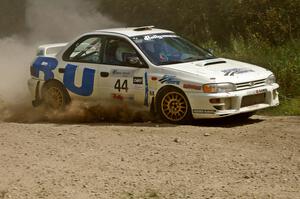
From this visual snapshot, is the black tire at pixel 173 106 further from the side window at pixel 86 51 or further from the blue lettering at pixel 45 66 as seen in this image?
the blue lettering at pixel 45 66

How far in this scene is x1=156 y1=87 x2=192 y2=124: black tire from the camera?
33.4ft

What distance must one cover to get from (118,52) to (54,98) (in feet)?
4.78

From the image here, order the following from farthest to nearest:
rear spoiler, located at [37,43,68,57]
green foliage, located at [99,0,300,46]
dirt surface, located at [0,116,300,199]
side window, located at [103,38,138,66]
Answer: green foliage, located at [99,0,300,46] → rear spoiler, located at [37,43,68,57] → side window, located at [103,38,138,66] → dirt surface, located at [0,116,300,199]

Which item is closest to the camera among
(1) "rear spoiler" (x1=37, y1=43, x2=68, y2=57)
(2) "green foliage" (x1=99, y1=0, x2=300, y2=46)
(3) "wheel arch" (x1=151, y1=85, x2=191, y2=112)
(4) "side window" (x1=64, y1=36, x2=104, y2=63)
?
(3) "wheel arch" (x1=151, y1=85, x2=191, y2=112)

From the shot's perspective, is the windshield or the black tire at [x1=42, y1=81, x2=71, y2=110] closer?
the windshield

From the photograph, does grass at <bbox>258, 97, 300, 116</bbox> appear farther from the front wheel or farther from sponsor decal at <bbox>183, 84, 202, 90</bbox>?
sponsor decal at <bbox>183, 84, 202, 90</bbox>

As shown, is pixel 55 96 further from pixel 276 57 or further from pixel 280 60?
pixel 276 57

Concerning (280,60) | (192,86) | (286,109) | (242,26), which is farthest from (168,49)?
(242,26)

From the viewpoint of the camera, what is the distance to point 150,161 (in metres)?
7.66

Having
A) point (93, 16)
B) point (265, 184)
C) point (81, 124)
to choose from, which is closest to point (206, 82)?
point (81, 124)

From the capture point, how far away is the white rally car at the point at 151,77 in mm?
10008

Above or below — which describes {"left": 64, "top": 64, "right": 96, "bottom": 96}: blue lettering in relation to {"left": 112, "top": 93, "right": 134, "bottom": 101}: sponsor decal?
above

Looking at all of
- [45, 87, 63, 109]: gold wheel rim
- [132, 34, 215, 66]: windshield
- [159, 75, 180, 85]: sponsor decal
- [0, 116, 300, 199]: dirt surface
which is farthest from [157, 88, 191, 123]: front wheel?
[45, 87, 63, 109]: gold wheel rim

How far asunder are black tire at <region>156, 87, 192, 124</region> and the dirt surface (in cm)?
31
